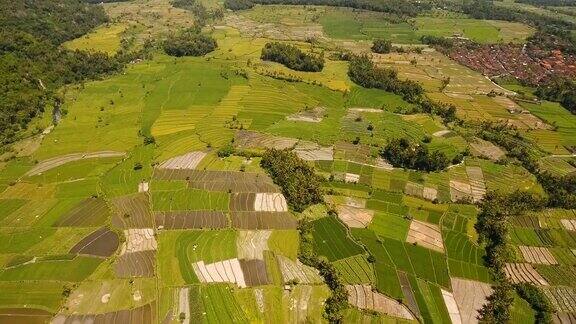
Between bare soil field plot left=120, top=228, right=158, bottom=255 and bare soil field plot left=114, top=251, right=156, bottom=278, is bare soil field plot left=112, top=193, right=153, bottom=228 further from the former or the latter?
bare soil field plot left=114, top=251, right=156, bottom=278

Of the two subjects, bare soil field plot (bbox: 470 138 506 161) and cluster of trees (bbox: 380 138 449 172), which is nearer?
cluster of trees (bbox: 380 138 449 172)

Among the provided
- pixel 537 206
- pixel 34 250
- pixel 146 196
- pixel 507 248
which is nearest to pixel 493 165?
pixel 537 206

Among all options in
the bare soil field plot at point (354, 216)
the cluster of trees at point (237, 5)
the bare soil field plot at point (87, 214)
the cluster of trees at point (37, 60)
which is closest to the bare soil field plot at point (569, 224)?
the bare soil field plot at point (354, 216)

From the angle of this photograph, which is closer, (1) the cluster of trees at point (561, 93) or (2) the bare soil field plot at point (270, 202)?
(2) the bare soil field plot at point (270, 202)

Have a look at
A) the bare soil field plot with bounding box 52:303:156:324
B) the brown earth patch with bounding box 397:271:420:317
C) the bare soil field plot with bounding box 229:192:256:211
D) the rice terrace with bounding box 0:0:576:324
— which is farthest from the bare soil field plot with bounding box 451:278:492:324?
the bare soil field plot with bounding box 52:303:156:324

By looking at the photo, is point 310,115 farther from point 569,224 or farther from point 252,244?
point 569,224

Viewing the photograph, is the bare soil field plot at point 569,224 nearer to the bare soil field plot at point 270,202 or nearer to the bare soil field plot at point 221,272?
the bare soil field plot at point 270,202
